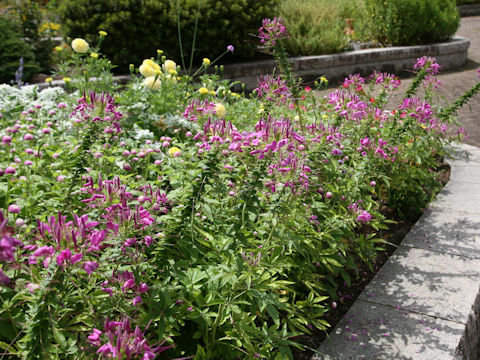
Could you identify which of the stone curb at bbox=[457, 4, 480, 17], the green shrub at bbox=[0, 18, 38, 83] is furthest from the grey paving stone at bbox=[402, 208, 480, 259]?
the stone curb at bbox=[457, 4, 480, 17]

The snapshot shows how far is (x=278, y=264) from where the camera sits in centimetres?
207

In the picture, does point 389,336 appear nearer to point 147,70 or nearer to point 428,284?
point 428,284

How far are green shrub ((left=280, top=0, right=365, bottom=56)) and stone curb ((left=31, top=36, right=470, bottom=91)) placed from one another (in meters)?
0.34

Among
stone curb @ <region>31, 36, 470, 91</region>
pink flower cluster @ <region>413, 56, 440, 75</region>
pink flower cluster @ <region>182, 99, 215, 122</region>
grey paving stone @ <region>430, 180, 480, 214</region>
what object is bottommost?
stone curb @ <region>31, 36, 470, 91</region>

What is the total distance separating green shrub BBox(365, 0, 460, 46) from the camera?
31.8 ft

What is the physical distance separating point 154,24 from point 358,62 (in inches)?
160

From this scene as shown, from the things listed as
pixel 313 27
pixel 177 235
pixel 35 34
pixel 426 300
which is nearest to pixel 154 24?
pixel 35 34

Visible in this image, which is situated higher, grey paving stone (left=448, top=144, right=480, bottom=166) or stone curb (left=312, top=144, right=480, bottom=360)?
stone curb (left=312, top=144, right=480, bottom=360)

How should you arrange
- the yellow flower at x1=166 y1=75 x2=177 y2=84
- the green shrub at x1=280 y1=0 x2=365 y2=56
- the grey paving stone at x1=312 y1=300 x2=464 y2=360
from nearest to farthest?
the grey paving stone at x1=312 y1=300 x2=464 y2=360
the yellow flower at x1=166 y1=75 x2=177 y2=84
the green shrub at x1=280 y1=0 x2=365 y2=56

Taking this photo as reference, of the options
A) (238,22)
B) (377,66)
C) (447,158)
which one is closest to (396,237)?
(447,158)

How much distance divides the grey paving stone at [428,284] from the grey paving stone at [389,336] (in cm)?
9

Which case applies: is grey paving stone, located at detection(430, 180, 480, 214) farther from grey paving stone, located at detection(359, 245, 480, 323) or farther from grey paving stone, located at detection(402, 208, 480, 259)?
grey paving stone, located at detection(359, 245, 480, 323)

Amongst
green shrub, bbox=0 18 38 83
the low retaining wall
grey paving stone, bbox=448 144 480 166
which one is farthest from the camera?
the low retaining wall

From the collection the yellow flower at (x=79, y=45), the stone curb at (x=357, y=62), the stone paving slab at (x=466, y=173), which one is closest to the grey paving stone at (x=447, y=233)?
the stone paving slab at (x=466, y=173)
